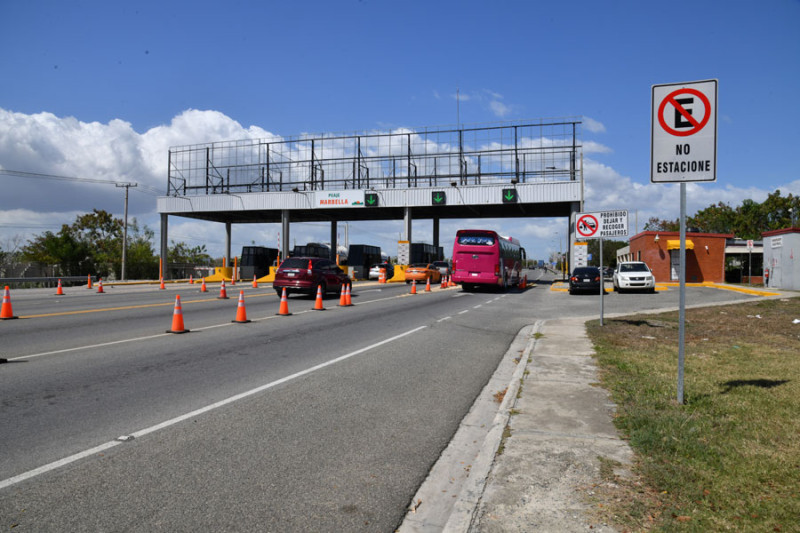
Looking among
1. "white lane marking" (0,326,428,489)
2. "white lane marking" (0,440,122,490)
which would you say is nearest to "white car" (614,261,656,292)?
"white lane marking" (0,326,428,489)

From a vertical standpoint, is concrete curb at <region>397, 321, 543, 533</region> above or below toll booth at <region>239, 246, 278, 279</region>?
below

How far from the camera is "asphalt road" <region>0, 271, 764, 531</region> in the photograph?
11.4 ft

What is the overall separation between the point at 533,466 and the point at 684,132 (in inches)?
162

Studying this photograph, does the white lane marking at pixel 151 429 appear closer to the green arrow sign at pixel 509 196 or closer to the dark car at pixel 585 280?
the dark car at pixel 585 280

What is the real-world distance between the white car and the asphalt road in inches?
761

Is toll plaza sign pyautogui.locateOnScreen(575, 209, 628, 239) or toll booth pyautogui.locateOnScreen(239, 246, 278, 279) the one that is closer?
toll plaza sign pyautogui.locateOnScreen(575, 209, 628, 239)

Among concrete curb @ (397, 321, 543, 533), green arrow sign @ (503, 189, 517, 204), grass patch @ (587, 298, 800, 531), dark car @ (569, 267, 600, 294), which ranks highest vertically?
green arrow sign @ (503, 189, 517, 204)

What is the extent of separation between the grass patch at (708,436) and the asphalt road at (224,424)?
170 centimetres

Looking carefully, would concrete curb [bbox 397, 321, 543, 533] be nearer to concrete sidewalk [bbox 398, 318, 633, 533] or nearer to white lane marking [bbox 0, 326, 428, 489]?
concrete sidewalk [bbox 398, 318, 633, 533]

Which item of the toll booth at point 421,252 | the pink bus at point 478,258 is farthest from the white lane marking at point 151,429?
the toll booth at point 421,252

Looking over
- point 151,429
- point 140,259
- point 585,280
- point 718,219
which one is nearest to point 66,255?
point 140,259

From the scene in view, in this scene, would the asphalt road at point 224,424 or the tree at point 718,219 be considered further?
the tree at point 718,219

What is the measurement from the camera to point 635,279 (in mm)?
28250

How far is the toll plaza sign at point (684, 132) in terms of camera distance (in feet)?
18.9
